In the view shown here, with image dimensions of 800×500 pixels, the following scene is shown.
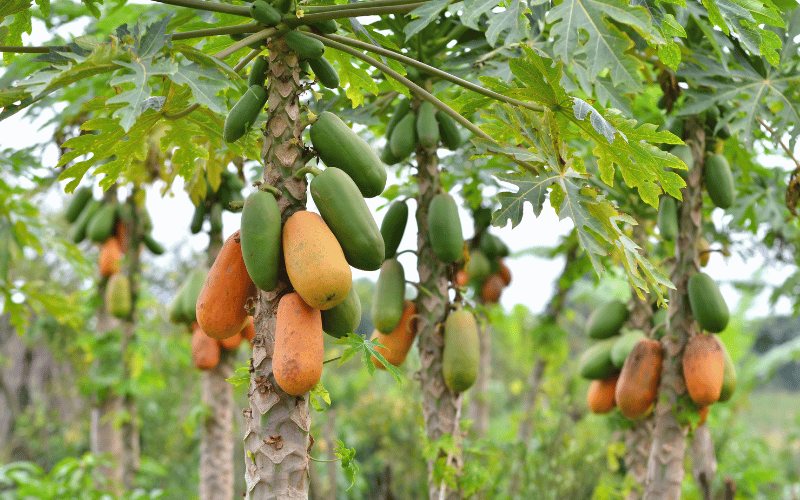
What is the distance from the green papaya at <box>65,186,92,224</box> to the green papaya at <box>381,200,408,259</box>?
10.0 ft

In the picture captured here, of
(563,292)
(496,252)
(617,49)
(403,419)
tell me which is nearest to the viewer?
(617,49)

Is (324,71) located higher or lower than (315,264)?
higher

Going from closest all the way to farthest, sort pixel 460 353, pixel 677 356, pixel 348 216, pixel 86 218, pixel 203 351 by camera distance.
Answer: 1. pixel 348 216
2. pixel 460 353
3. pixel 677 356
4. pixel 203 351
5. pixel 86 218

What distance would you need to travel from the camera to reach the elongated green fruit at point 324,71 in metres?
1.80

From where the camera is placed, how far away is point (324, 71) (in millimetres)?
1830

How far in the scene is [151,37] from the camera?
5.05 ft

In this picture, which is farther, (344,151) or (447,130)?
(447,130)

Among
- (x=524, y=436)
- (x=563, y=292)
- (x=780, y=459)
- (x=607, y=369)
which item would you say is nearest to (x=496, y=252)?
(x=563, y=292)

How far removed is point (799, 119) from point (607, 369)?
1.52m

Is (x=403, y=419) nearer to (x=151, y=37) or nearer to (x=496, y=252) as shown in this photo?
(x=496, y=252)

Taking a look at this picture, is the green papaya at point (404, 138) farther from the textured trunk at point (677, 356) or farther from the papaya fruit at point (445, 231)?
the textured trunk at point (677, 356)

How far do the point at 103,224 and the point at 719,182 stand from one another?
3736mm

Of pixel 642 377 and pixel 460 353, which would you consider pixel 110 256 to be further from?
pixel 642 377

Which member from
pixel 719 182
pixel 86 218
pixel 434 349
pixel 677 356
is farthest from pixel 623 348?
pixel 86 218
